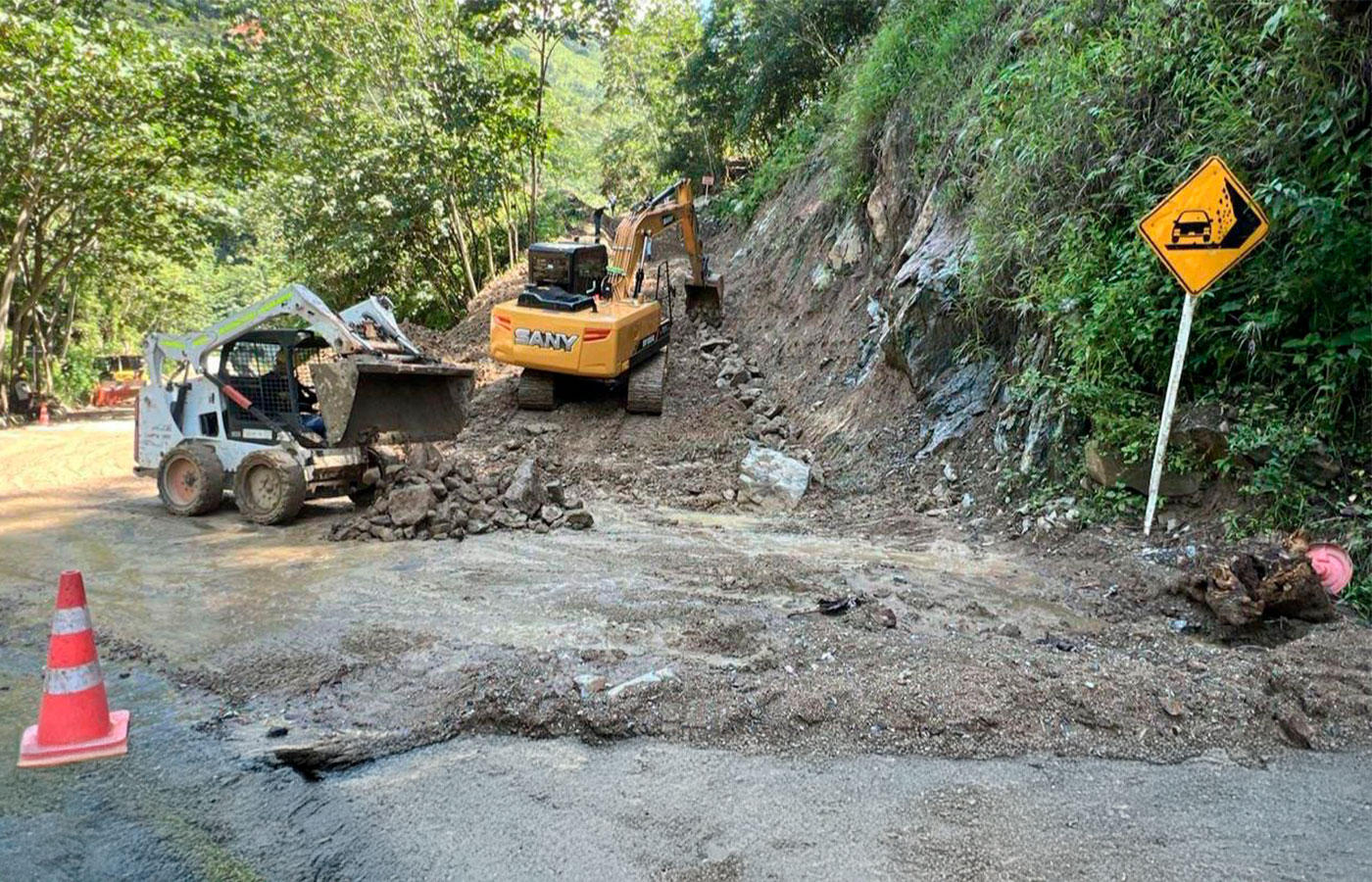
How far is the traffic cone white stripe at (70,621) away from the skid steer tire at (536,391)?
7936 mm

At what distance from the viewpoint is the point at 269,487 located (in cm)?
733

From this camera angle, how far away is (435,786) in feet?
9.39

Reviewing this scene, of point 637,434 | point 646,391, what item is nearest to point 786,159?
point 646,391

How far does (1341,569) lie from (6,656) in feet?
23.6

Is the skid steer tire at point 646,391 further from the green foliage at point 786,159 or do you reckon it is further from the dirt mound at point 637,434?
the green foliage at point 786,159

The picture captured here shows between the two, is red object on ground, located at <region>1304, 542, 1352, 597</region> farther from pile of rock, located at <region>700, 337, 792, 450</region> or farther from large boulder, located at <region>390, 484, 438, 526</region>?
large boulder, located at <region>390, 484, 438, 526</region>

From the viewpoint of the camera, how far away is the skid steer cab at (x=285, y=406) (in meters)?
7.26

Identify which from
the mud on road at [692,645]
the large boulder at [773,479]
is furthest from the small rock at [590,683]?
the large boulder at [773,479]

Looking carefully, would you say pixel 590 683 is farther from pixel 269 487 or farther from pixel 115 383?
pixel 115 383

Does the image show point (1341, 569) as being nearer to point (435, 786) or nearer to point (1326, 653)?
point (1326, 653)

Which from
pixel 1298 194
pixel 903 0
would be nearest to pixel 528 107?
pixel 903 0

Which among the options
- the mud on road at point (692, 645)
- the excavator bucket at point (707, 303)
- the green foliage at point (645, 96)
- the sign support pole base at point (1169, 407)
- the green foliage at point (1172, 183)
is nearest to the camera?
the mud on road at point (692, 645)

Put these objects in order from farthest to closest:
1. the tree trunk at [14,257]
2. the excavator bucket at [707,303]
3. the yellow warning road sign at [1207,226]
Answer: the tree trunk at [14,257]
the excavator bucket at [707,303]
the yellow warning road sign at [1207,226]

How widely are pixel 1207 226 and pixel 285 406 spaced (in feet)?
25.4
